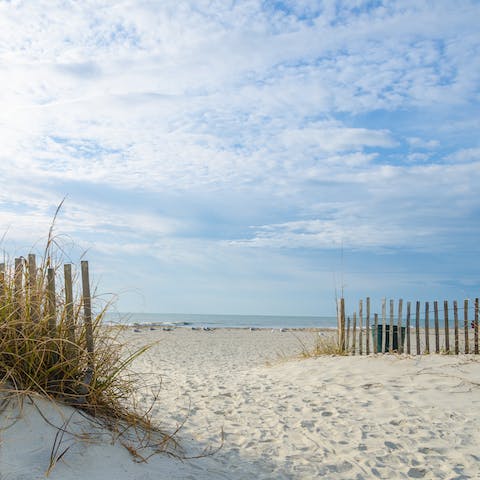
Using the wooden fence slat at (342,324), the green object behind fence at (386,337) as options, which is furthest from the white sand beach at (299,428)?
the green object behind fence at (386,337)

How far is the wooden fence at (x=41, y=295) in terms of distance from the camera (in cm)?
440

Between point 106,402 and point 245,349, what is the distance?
1363 centimetres

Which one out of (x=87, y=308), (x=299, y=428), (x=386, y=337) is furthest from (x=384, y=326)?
(x=87, y=308)

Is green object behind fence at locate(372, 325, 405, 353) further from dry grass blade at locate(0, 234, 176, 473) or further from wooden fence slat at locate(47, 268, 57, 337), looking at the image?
wooden fence slat at locate(47, 268, 57, 337)

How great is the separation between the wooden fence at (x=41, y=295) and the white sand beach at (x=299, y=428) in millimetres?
700

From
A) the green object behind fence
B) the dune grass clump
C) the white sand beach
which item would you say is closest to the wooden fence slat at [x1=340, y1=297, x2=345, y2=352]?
the green object behind fence

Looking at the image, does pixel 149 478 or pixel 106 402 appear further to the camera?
pixel 106 402

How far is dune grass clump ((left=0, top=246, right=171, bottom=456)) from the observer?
4.14m

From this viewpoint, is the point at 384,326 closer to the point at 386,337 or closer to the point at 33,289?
the point at 386,337

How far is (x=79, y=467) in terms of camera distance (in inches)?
146

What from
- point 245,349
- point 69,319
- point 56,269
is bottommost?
point 245,349

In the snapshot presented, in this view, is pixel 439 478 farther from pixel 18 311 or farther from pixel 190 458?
pixel 18 311

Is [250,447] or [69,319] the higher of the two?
[69,319]

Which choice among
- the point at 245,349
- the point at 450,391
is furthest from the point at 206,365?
the point at 450,391
